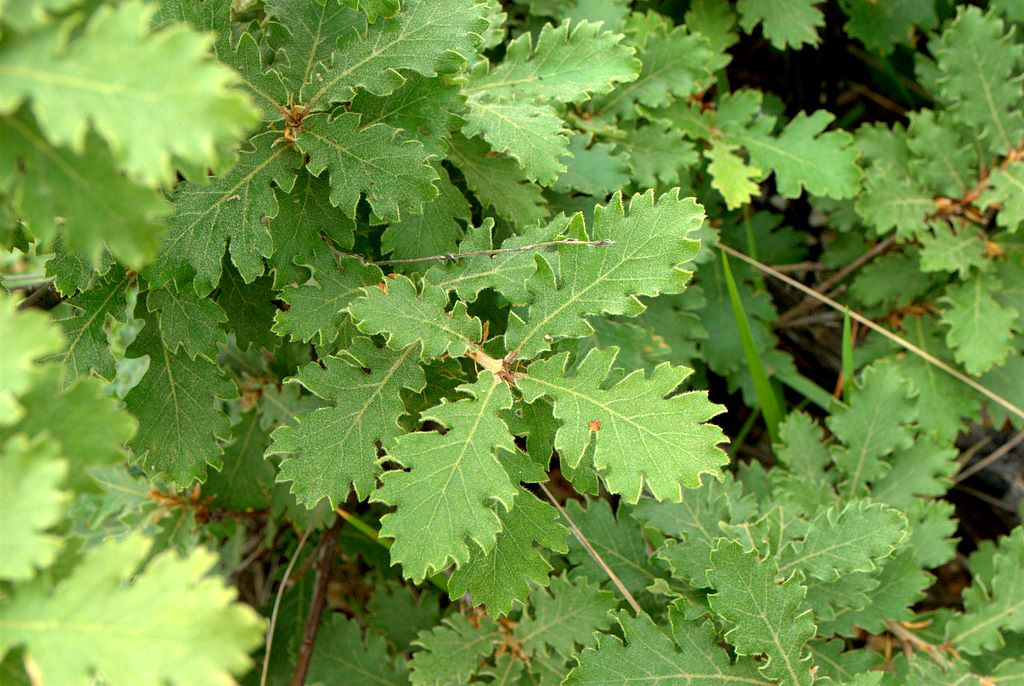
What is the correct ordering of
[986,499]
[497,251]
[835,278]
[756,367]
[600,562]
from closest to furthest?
1. [497,251]
2. [600,562]
3. [756,367]
4. [835,278]
5. [986,499]

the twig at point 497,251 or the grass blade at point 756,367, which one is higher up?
the twig at point 497,251

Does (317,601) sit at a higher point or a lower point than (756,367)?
lower

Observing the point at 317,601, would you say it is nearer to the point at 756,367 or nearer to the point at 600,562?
the point at 600,562

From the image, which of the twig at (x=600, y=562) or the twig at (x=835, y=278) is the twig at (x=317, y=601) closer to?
the twig at (x=600, y=562)

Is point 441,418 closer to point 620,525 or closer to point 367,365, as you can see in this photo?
point 367,365

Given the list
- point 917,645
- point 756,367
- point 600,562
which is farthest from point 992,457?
point 600,562

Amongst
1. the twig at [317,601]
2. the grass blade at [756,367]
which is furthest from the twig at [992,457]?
the twig at [317,601]

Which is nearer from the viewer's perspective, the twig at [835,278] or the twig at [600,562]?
the twig at [600,562]

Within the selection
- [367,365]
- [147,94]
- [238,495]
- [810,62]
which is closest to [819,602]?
[367,365]
